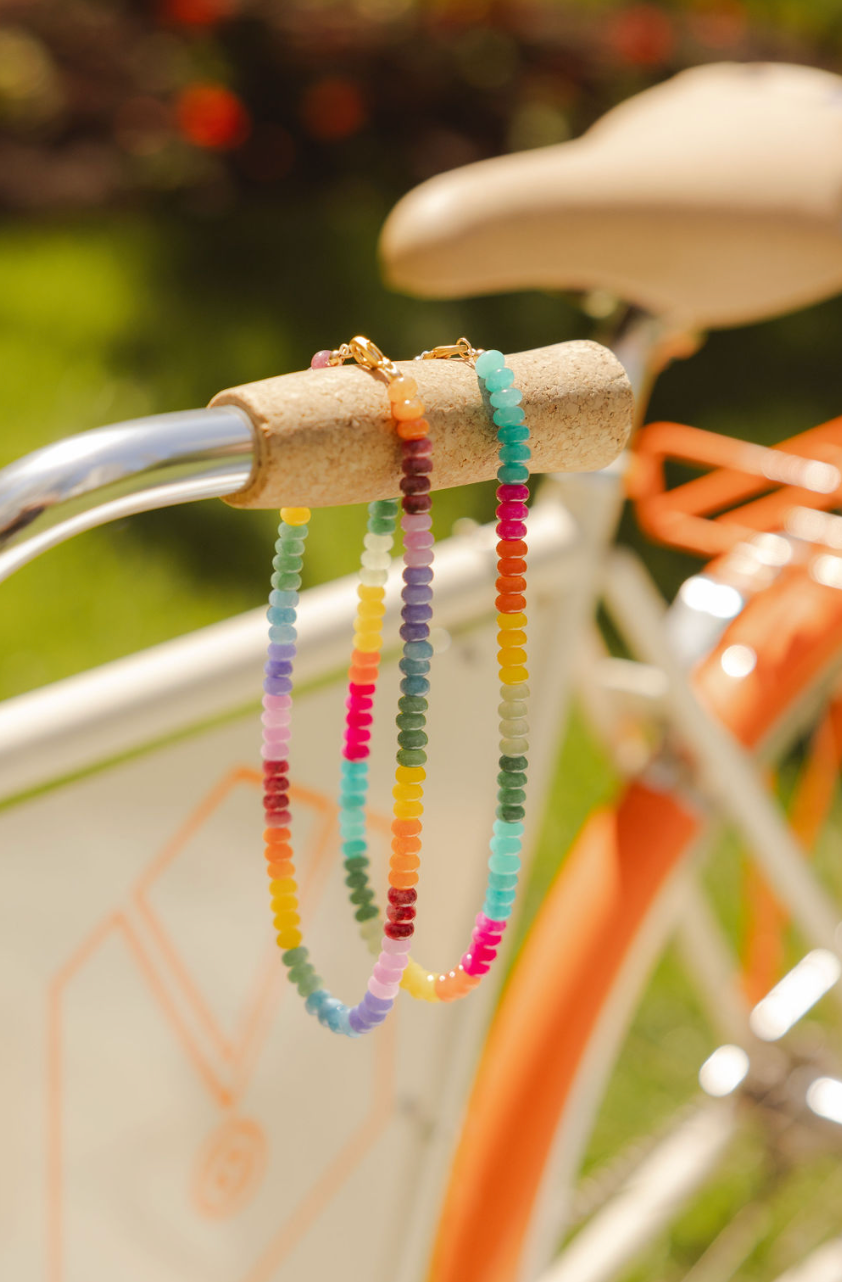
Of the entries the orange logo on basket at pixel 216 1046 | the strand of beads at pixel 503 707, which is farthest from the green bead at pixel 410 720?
the orange logo on basket at pixel 216 1046

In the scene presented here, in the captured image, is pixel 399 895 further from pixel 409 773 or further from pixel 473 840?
pixel 473 840

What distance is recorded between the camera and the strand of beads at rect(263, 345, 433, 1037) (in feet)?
1.30

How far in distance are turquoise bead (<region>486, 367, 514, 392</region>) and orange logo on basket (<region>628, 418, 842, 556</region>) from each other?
1.33ft

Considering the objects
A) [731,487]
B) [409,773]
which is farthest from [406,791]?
[731,487]

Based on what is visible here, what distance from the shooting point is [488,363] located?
0.38 meters

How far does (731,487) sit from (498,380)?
0.54 m

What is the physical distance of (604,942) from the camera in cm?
78

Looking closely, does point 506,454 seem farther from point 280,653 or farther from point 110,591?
point 110,591

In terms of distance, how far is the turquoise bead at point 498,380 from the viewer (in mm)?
385

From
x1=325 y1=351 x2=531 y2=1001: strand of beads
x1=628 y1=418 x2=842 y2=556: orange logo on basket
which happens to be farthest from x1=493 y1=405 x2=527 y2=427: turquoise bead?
x1=628 y1=418 x2=842 y2=556: orange logo on basket

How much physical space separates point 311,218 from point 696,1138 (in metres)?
2.15

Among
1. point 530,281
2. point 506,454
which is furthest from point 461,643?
point 506,454

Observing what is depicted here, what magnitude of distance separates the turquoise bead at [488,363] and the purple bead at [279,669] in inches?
4.8

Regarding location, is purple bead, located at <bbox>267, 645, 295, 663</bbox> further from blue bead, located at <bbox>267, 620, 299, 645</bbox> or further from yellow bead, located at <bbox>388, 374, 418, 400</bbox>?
yellow bead, located at <bbox>388, 374, 418, 400</bbox>
